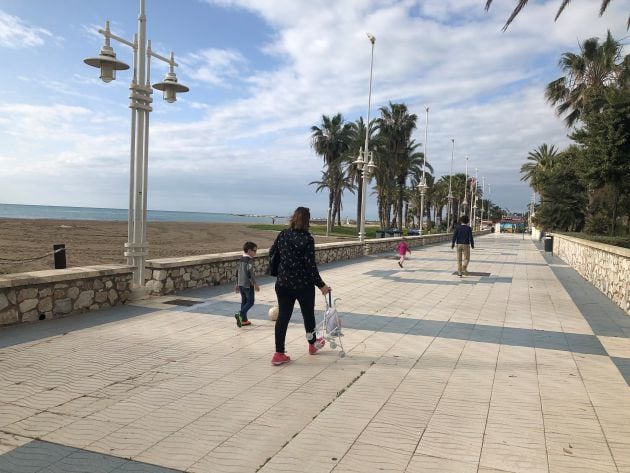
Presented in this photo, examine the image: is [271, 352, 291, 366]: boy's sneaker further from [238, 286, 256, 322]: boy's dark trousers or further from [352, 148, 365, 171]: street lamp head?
[352, 148, 365, 171]: street lamp head

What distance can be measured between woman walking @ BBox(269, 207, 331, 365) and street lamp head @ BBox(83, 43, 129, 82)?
486 centimetres

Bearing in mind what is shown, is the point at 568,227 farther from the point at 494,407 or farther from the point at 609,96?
the point at 494,407

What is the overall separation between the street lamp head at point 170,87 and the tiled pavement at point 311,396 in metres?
4.14

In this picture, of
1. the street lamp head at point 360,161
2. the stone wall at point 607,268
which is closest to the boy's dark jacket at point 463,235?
the stone wall at point 607,268

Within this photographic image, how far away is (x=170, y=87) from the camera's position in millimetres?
9164

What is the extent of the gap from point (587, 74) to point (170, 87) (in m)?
30.2

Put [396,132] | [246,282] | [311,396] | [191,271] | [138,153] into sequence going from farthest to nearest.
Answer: [396,132]
[191,271]
[138,153]
[246,282]
[311,396]

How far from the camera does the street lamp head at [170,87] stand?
9.09 meters

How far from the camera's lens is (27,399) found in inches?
156

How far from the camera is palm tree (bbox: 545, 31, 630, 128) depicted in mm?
27531

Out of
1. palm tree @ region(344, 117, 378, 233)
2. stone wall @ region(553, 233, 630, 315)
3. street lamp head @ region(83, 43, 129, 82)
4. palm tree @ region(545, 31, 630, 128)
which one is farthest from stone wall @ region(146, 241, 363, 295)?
palm tree @ region(344, 117, 378, 233)

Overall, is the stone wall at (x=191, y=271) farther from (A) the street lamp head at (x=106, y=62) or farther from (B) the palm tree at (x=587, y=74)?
(B) the palm tree at (x=587, y=74)

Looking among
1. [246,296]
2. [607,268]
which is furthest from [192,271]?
[607,268]

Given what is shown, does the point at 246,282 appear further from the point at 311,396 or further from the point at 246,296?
the point at 311,396
